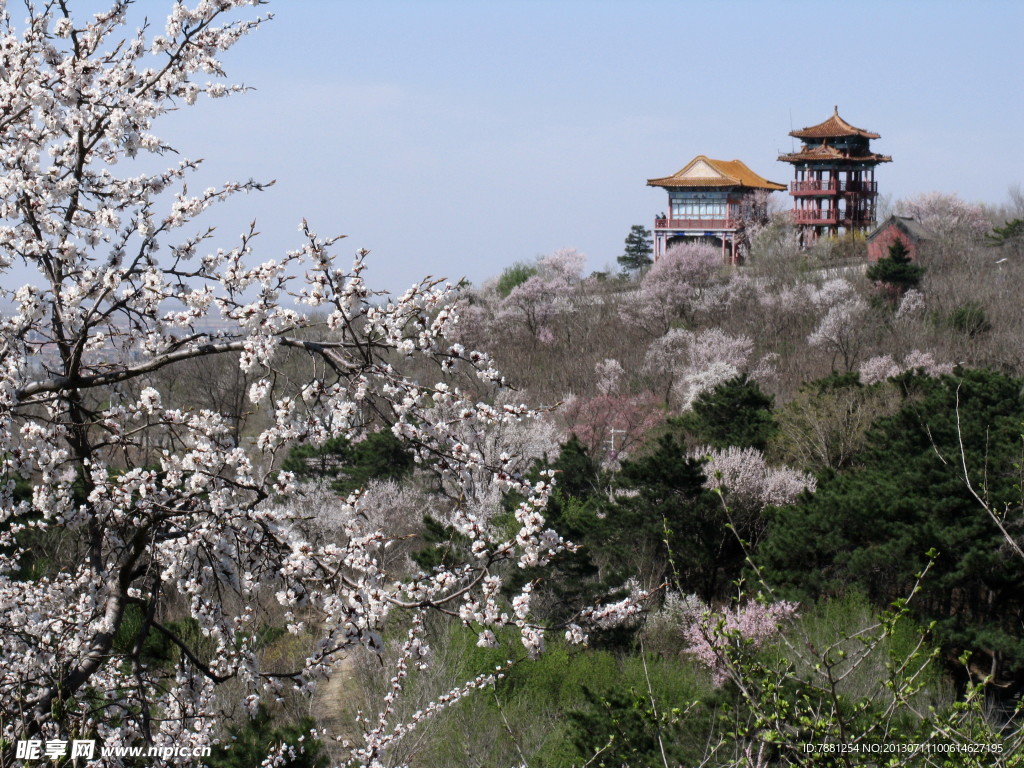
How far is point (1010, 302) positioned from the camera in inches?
1286

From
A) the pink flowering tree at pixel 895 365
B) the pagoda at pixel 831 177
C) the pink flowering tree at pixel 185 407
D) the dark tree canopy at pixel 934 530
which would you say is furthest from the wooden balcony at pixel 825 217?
the pink flowering tree at pixel 185 407

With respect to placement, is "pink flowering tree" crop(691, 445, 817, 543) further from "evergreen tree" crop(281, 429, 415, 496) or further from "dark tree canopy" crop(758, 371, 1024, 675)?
"evergreen tree" crop(281, 429, 415, 496)

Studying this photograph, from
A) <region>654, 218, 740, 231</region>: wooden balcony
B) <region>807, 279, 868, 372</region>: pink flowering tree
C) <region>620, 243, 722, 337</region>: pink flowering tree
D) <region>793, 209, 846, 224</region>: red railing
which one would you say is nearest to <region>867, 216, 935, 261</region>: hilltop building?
<region>793, 209, 846, 224</region>: red railing

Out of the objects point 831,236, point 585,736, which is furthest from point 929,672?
point 831,236

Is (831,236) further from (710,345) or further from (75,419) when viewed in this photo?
(75,419)

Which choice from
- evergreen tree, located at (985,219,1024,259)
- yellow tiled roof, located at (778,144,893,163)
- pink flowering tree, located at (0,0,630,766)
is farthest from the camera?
yellow tiled roof, located at (778,144,893,163)

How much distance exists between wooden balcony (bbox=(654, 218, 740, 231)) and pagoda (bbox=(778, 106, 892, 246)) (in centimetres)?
327

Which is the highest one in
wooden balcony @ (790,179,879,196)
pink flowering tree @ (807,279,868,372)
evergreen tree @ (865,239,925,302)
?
wooden balcony @ (790,179,879,196)

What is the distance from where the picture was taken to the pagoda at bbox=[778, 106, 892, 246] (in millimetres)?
48125

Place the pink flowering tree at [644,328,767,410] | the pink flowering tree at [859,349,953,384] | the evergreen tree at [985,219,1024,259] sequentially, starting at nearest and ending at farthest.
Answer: the pink flowering tree at [859,349,953,384] < the pink flowering tree at [644,328,767,410] < the evergreen tree at [985,219,1024,259]

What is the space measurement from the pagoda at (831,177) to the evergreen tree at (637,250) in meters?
8.84

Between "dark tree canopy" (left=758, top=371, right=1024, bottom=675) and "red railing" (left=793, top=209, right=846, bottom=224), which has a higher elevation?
"red railing" (left=793, top=209, right=846, bottom=224)

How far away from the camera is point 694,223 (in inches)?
2005

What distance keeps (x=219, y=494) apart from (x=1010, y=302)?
111 feet
